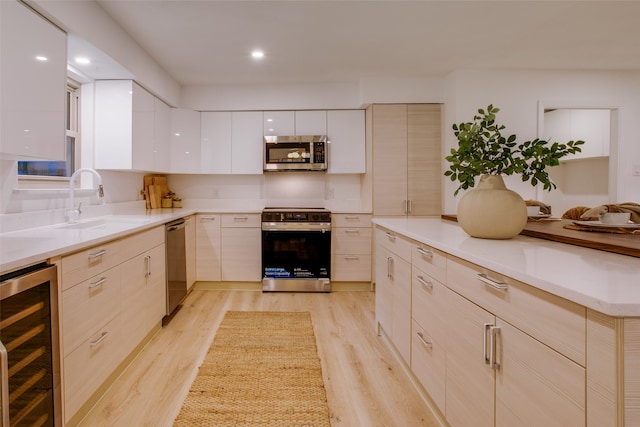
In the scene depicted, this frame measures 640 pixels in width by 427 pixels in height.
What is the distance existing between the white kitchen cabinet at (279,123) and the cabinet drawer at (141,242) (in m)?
1.91

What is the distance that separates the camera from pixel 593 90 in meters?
3.77

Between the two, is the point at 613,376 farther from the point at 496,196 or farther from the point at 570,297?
the point at 496,196

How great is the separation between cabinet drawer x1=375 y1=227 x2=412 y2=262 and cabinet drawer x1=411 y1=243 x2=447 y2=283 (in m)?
0.09

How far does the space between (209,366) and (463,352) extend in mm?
1588

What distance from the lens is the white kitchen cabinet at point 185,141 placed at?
4.07 metres

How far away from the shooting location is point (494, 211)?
4.86 ft

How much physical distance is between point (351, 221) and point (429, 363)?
2396 millimetres

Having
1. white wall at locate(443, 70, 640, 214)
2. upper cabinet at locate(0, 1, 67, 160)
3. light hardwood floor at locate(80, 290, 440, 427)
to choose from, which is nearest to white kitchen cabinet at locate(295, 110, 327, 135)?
white wall at locate(443, 70, 640, 214)

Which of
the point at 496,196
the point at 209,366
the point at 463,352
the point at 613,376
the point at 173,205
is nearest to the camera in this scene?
the point at 613,376

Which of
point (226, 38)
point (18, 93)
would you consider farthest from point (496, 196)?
point (226, 38)

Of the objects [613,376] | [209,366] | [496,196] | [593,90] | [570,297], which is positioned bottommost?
[209,366]

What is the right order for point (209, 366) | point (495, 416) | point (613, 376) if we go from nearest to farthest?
point (613, 376), point (495, 416), point (209, 366)

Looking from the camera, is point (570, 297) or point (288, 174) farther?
point (288, 174)

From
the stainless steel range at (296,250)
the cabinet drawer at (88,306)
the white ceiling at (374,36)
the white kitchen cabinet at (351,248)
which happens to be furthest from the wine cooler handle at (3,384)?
the white kitchen cabinet at (351,248)
